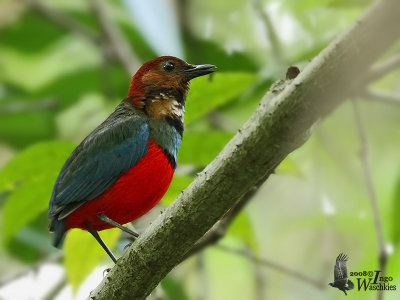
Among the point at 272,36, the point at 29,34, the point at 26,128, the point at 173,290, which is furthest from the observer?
the point at 29,34

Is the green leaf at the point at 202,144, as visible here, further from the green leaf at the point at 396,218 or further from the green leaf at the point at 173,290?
the green leaf at the point at 173,290

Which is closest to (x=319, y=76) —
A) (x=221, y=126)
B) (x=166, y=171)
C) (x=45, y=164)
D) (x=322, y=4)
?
(x=166, y=171)

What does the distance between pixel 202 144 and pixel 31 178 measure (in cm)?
93

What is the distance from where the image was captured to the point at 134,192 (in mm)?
3541

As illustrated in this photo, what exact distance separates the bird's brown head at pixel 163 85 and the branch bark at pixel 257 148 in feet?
3.98

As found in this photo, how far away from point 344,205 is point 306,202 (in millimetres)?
792

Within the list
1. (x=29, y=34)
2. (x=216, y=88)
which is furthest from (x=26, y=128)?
(x=216, y=88)

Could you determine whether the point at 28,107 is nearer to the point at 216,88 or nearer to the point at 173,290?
the point at 173,290

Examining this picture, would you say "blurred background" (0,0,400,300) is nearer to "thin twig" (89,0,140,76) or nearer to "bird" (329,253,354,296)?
"thin twig" (89,0,140,76)

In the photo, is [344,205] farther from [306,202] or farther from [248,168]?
[248,168]

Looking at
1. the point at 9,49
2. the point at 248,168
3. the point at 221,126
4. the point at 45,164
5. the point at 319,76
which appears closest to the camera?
the point at 319,76

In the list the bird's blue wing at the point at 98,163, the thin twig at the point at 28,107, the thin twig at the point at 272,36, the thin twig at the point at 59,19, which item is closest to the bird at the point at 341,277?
the bird's blue wing at the point at 98,163

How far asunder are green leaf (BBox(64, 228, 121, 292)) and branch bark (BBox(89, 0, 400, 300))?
3.15ft

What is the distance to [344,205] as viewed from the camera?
5996mm
